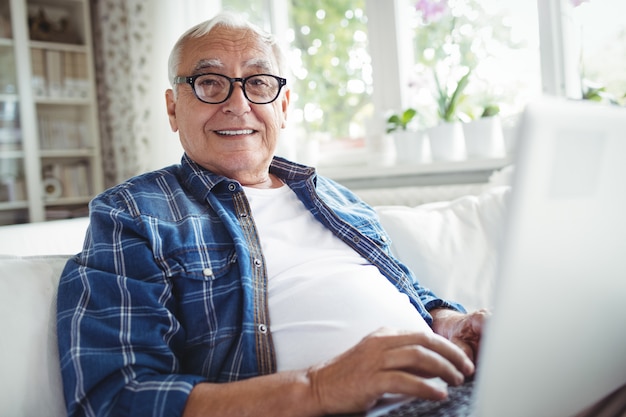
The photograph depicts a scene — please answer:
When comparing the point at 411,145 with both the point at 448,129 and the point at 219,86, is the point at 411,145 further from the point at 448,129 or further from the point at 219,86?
the point at 219,86

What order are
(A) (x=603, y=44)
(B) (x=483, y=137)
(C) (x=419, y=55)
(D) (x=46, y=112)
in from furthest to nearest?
1. (D) (x=46, y=112)
2. (C) (x=419, y=55)
3. (B) (x=483, y=137)
4. (A) (x=603, y=44)

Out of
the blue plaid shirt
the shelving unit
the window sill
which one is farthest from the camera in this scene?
the shelving unit

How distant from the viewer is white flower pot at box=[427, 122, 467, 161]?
7.82 ft

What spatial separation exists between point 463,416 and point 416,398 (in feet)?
0.23

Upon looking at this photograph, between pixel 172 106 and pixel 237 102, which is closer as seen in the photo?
pixel 237 102

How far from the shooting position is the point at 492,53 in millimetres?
2496

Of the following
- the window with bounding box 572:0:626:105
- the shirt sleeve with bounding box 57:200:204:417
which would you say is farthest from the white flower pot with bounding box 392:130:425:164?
the shirt sleeve with bounding box 57:200:204:417

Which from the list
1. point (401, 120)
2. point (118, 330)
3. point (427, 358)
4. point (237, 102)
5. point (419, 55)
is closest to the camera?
point (427, 358)

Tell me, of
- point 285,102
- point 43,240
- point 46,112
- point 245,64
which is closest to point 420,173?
point 285,102

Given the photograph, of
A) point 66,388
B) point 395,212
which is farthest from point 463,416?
point 395,212

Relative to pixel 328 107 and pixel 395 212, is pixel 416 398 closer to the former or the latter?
pixel 395 212

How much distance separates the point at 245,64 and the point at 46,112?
3077mm

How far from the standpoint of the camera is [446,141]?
94.0 inches

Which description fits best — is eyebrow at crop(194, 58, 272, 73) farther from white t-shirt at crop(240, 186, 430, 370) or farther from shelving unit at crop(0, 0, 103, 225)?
shelving unit at crop(0, 0, 103, 225)
